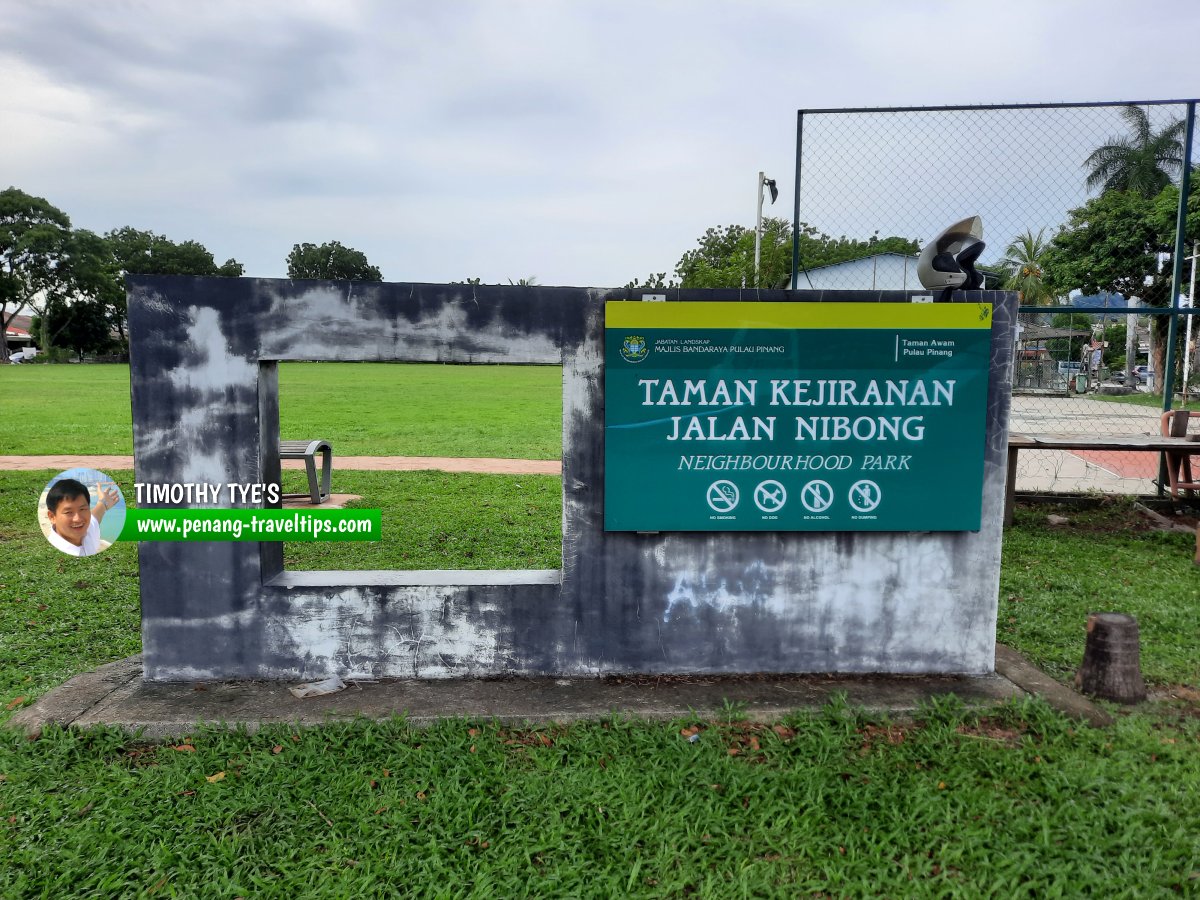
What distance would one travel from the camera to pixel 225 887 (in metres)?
3.04

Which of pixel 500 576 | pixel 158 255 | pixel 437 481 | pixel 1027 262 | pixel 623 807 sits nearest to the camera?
pixel 623 807

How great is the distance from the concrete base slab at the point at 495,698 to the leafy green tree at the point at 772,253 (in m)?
4.69

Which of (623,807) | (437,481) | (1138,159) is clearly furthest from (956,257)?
(437,481)

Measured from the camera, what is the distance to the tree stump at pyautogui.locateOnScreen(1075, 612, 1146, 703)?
4500 millimetres

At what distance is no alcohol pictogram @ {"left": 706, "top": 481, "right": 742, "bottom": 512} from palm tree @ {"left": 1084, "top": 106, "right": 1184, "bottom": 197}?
6.04m

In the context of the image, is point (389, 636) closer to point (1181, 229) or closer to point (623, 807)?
point (623, 807)

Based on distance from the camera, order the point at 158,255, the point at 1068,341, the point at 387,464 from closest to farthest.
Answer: the point at 1068,341
the point at 387,464
the point at 158,255

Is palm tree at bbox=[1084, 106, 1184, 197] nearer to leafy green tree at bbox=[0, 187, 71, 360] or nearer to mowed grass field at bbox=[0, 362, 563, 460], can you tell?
mowed grass field at bbox=[0, 362, 563, 460]

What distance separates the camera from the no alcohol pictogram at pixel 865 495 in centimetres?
457

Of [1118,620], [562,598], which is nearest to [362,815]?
[562,598]

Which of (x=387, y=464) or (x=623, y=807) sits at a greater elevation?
(x=387, y=464)

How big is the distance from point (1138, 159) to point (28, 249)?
75270mm

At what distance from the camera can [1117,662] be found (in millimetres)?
4512

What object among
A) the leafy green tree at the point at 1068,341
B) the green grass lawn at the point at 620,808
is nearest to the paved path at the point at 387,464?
the leafy green tree at the point at 1068,341
